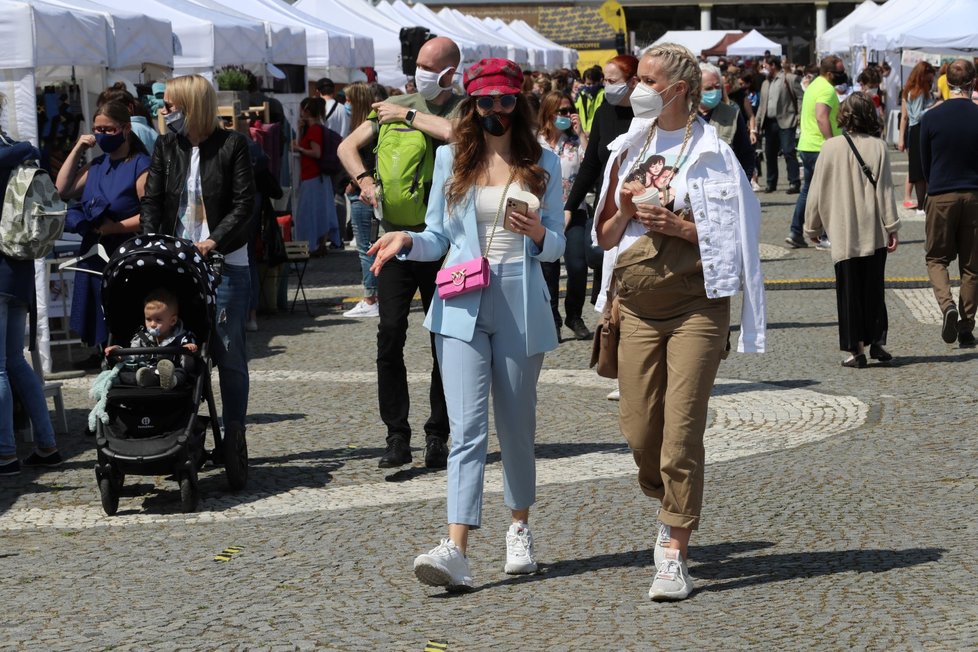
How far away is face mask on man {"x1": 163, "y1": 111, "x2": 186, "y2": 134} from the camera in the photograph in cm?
719

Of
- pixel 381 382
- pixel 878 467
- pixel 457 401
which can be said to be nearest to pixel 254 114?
pixel 381 382

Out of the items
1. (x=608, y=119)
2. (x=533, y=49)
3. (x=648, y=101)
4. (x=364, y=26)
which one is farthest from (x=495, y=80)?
(x=533, y=49)

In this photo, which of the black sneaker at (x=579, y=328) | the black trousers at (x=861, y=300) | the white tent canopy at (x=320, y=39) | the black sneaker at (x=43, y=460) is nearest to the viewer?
the black sneaker at (x=43, y=460)

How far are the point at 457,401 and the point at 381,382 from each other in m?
2.17

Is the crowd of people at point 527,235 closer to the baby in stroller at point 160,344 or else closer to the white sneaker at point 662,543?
the white sneaker at point 662,543

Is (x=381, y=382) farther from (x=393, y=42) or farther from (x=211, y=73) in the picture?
(x=393, y=42)

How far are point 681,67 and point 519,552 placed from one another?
5.89 ft

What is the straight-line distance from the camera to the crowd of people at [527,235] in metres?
5.31

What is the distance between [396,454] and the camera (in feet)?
24.8

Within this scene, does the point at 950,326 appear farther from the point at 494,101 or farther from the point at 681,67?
the point at 494,101

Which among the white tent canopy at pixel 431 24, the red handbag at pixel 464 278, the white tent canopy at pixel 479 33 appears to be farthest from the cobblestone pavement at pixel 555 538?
the white tent canopy at pixel 479 33

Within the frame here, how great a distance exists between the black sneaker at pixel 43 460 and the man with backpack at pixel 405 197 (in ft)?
5.89

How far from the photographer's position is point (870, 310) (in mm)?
10352

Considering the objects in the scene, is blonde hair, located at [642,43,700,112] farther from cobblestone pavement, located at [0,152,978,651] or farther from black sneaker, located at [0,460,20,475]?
black sneaker, located at [0,460,20,475]
